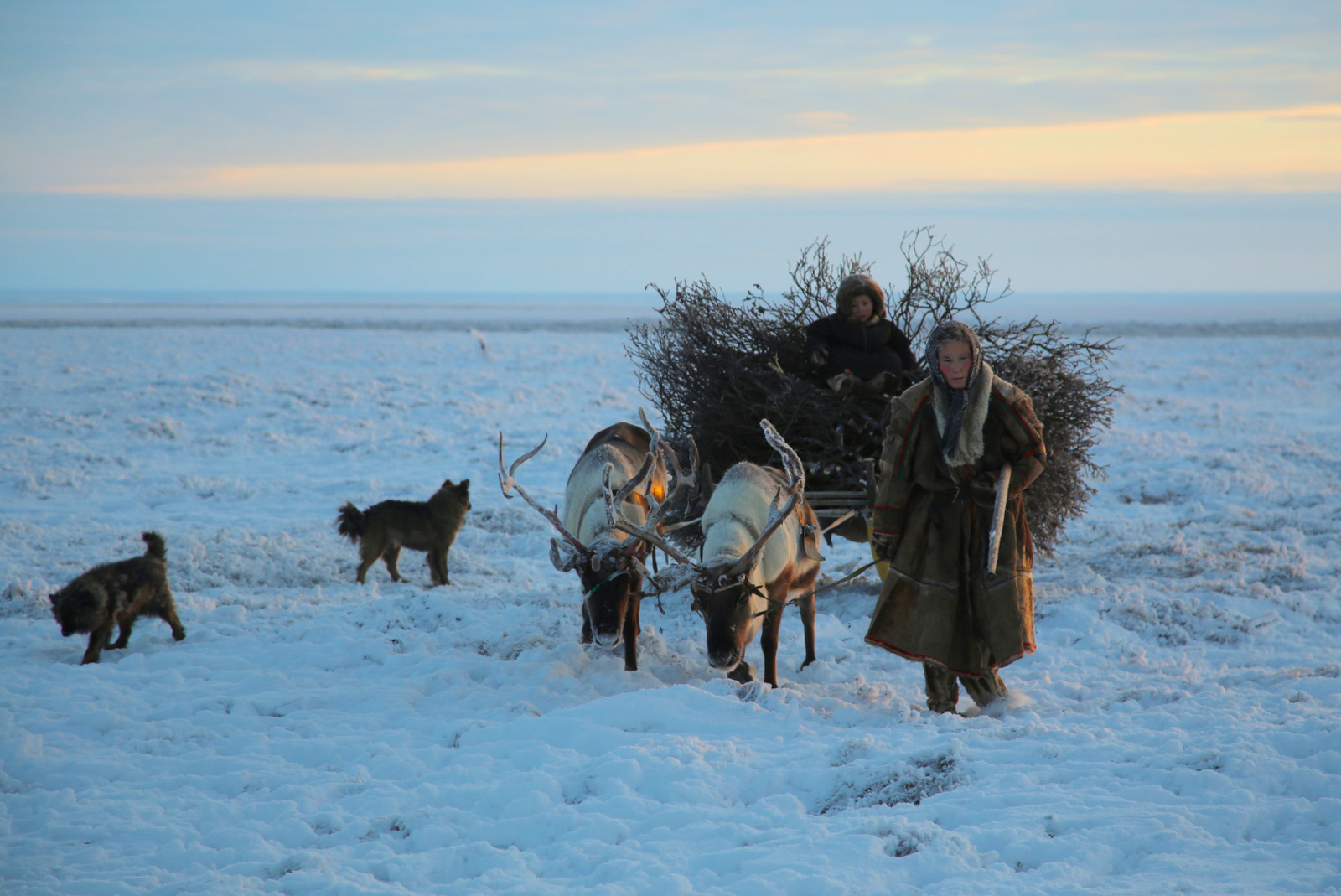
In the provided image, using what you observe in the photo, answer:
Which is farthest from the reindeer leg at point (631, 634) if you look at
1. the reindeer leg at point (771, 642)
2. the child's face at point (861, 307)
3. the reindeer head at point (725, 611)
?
the child's face at point (861, 307)

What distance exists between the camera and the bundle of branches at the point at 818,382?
6.52 meters

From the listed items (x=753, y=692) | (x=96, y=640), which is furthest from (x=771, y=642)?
(x=96, y=640)

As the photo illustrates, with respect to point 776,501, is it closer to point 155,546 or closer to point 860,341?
point 860,341

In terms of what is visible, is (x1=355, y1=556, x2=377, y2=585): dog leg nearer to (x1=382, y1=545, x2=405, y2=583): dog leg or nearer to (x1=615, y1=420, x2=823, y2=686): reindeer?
(x1=382, y1=545, x2=405, y2=583): dog leg

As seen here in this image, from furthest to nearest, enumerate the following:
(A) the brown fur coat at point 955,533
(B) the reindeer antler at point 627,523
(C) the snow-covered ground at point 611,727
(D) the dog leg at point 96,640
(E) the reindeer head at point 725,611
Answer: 1. (D) the dog leg at point 96,640
2. (B) the reindeer antler at point 627,523
3. (E) the reindeer head at point 725,611
4. (A) the brown fur coat at point 955,533
5. (C) the snow-covered ground at point 611,727

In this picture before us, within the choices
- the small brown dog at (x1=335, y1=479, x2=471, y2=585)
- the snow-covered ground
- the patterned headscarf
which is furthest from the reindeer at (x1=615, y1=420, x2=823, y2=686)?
the small brown dog at (x1=335, y1=479, x2=471, y2=585)

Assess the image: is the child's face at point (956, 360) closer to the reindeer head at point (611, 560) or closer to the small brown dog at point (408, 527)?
the reindeer head at point (611, 560)

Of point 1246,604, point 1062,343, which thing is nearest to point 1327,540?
point 1246,604

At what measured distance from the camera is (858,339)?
6.39 m

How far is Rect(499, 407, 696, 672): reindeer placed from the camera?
217 inches

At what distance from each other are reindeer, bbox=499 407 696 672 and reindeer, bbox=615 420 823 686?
17 cm

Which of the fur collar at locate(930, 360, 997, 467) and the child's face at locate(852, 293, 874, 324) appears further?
the child's face at locate(852, 293, 874, 324)

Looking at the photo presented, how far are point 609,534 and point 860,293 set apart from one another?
2409mm

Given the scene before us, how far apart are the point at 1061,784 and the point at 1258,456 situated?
11388 millimetres
